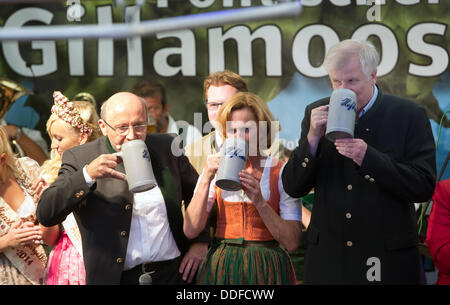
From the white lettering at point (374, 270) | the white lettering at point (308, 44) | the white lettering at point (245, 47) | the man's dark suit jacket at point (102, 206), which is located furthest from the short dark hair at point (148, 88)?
the white lettering at point (374, 270)

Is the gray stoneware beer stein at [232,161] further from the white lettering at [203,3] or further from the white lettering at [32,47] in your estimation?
the white lettering at [32,47]

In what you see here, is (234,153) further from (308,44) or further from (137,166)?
(308,44)

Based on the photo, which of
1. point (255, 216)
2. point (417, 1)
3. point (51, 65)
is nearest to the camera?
point (255, 216)

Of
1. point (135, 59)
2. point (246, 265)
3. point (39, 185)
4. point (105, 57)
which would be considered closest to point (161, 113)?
point (135, 59)

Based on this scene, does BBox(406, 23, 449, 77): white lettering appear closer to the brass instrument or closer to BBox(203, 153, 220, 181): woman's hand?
BBox(203, 153, 220, 181): woman's hand

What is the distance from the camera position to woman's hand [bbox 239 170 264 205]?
2431 mm

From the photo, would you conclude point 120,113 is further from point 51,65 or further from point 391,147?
point 51,65

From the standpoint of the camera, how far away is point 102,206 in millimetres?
2586

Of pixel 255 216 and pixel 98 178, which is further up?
pixel 98 178

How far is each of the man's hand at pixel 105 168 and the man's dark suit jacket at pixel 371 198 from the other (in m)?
0.65

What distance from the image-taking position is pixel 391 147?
2.49 m

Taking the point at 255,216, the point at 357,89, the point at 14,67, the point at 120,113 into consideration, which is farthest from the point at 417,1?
the point at 14,67
